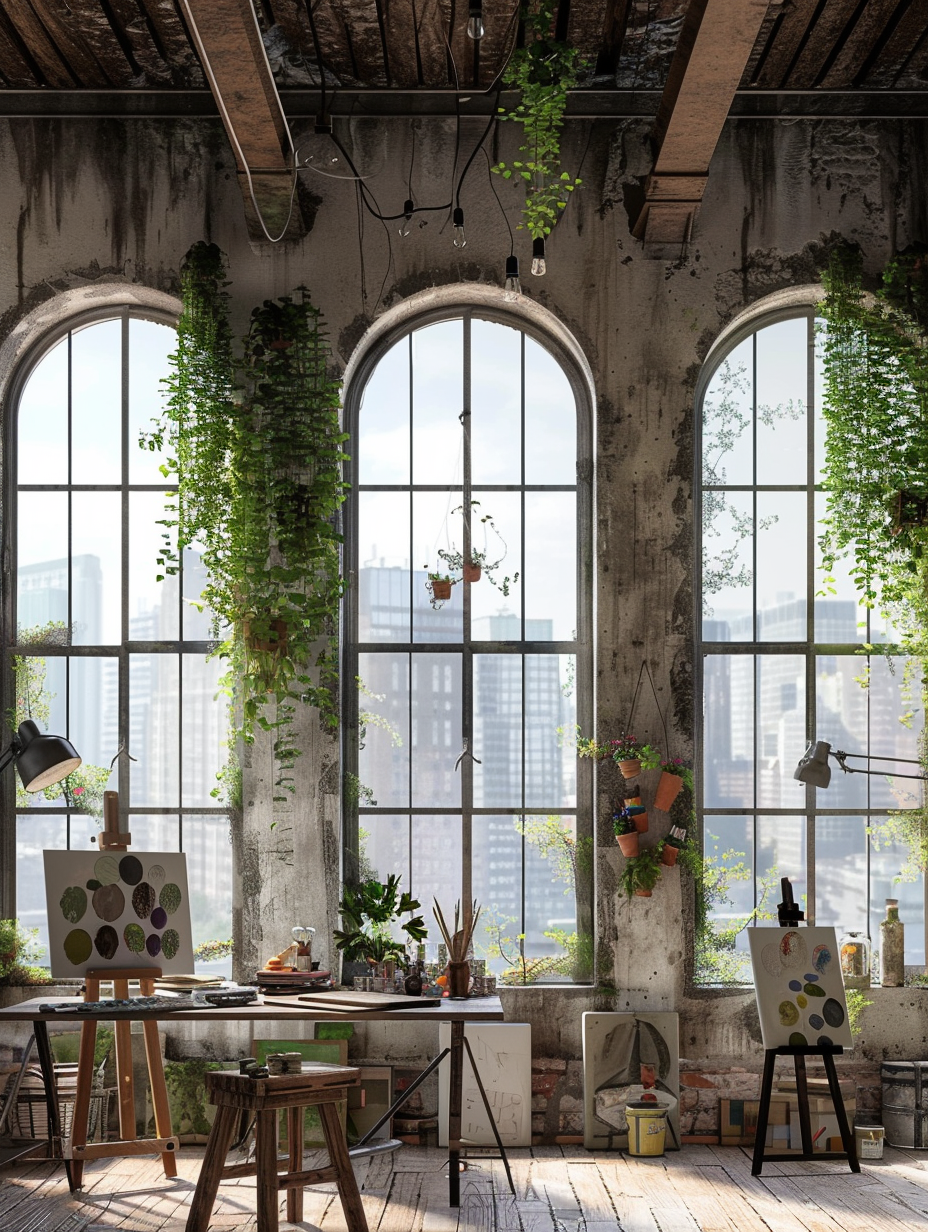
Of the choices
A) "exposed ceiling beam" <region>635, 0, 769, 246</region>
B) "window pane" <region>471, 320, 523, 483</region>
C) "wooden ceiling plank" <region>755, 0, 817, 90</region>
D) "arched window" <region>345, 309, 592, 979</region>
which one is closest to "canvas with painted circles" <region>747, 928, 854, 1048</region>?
"arched window" <region>345, 309, 592, 979</region>

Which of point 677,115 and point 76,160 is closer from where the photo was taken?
point 677,115

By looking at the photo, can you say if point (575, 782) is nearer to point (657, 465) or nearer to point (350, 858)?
point (350, 858)

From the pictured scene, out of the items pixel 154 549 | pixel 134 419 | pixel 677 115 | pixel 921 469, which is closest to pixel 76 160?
pixel 134 419

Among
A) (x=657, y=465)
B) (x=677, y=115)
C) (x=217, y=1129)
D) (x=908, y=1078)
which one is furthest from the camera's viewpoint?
(x=657, y=465)

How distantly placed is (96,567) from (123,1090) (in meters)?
2.80

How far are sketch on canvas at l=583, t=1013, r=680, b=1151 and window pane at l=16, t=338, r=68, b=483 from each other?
13.5 ft

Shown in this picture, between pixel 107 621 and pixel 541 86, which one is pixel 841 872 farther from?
pixel 541 86

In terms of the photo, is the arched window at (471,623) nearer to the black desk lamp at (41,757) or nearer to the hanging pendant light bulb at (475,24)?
the black desk lamp at (41,757)

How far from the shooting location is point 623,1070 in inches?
245

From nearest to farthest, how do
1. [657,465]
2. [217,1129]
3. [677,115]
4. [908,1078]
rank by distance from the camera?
[217,1129] → [677,115] → [908,1078] → [657,465]

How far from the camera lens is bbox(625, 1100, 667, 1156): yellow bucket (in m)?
6.02

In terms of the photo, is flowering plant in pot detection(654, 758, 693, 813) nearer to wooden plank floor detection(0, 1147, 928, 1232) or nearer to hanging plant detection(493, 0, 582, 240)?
wooden plank floor detection(0, 1147, 928, 1232)

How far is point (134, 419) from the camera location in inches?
275

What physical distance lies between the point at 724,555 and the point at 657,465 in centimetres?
65
